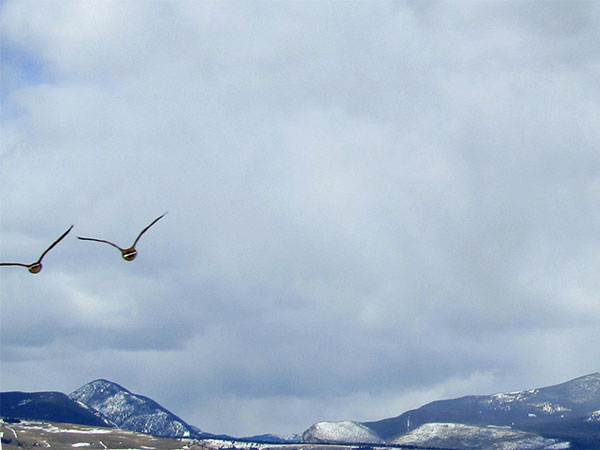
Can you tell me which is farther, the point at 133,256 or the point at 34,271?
the point at 133,256

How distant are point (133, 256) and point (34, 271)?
25.8ft

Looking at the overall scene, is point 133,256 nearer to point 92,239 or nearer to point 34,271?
point 92,239

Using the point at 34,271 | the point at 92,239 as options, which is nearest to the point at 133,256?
the point at 92,239

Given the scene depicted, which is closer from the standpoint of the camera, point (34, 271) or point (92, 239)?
point (34, 271)

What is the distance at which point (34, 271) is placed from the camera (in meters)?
52.5

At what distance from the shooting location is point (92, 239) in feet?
187

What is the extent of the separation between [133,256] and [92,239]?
3.12 m

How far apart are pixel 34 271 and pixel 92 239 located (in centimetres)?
544

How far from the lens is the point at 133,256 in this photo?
58.7 meters
